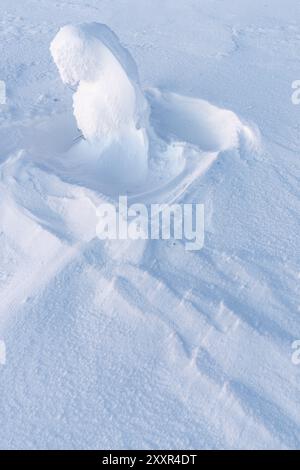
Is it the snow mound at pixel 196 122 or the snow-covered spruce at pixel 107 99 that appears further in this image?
the snow mound at pixel 196 122

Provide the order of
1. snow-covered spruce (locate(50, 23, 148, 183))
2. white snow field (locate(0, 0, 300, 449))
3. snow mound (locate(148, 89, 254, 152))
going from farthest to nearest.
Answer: snow mound (locate(148, 89, 254, 152)), snow-covered spruce (locate(50, 23, 148, 183)), white snow field (locate(0, 0, 300, 449))

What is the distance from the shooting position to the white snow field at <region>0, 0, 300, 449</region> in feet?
8.65

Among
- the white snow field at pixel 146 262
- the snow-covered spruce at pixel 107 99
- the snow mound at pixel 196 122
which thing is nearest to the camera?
the white snow field at pixel 146 262

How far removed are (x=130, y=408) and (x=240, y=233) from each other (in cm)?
126

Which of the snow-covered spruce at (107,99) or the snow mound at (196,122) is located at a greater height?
the snow-covered spruce at (107,99)

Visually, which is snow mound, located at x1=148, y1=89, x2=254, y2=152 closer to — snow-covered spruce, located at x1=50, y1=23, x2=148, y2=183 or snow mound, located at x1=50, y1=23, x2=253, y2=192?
snow mound, located at x1=50, y1=23, x2=253, y2=192

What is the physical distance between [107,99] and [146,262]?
1226mm

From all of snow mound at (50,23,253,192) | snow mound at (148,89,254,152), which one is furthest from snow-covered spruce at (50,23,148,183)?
snow mound at (148,89,254,152)

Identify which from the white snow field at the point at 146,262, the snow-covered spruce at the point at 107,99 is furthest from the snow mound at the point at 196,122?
the snow-covered spruce at the point at 107,99

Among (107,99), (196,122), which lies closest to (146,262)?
(107,99)

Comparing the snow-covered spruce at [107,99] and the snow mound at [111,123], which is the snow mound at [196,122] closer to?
the snow mound at [111,123]

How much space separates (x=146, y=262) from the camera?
318 cm

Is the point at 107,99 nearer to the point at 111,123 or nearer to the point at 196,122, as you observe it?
the point at 111,123

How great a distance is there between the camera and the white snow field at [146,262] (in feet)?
8.65
